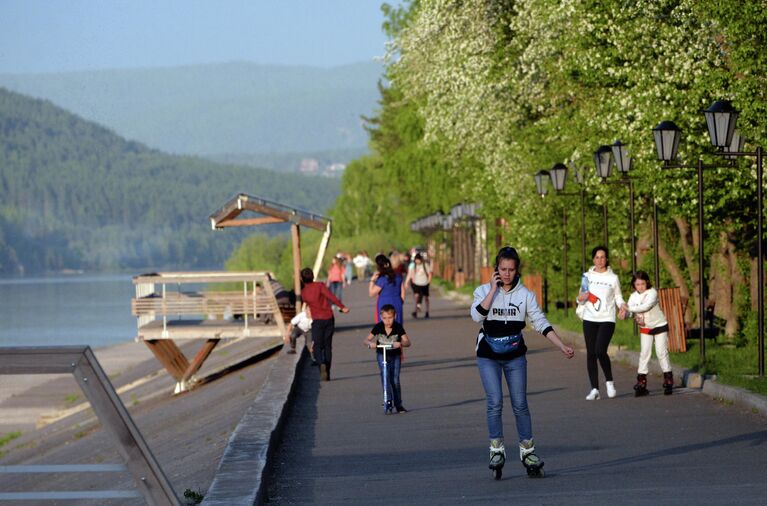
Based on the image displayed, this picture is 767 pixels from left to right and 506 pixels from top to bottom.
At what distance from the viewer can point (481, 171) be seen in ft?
148

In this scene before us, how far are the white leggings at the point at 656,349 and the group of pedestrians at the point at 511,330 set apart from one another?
0.01 m

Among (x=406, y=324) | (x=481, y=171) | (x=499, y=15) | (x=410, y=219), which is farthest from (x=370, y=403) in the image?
(x=410, y=219)

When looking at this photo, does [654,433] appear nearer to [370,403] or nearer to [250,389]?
[370,403]

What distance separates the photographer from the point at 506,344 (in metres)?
11.2

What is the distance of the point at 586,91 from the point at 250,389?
1038 centimetres

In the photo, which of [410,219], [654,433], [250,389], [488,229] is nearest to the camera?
[654,433]

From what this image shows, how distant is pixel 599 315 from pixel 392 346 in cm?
236

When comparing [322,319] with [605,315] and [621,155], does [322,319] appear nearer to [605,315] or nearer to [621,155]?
[605,315]

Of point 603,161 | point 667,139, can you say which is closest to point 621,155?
point 603,161

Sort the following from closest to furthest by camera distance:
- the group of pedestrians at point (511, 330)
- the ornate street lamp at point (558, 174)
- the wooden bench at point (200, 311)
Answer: the group of pedestrians at point (511, 330)
the ornate street lamp at point (558, 174)
the wooden bench at point (200, 311)

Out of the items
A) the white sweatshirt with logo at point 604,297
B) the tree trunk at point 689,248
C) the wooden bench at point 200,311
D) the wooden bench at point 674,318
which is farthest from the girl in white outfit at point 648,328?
the wooden bench at point 200,311

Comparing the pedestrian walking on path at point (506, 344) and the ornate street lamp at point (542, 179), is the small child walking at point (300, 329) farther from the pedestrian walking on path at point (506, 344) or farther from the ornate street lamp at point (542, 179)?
the pedestrian walking on path at point (506, 344)

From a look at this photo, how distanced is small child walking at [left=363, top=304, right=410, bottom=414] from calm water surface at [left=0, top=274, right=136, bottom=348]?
28.4 meters

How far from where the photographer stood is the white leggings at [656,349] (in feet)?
56.2
